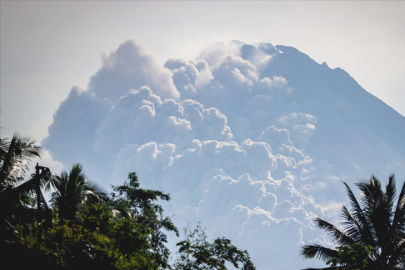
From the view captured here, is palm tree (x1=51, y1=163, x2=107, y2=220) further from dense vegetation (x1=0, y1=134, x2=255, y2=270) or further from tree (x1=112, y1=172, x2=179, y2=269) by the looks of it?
tree (x1=112, y1=172, x2=179, y2=269)

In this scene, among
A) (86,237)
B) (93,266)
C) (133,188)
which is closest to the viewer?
(93,266)

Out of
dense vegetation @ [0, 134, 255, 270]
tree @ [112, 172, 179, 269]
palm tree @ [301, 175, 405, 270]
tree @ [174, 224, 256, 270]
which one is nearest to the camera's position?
dense vegetation @ [0, 134, 255, 270]

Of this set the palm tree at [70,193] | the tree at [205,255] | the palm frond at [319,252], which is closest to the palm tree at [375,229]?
the palm frond at [319,252]

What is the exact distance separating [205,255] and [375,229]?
7637 mm

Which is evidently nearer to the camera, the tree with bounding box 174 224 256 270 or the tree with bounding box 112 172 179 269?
the tree with bounding box 174 224 256 270

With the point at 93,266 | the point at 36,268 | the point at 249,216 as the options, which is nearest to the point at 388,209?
the point at 93,266

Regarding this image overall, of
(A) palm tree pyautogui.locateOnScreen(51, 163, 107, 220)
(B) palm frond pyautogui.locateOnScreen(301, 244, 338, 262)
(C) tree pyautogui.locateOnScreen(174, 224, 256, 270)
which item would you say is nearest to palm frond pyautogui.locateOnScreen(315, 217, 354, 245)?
(B) palm frond pyautogui.locateOnScreen(301, 244, 338, 262)

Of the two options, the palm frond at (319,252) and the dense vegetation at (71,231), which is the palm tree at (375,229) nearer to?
the palm frond at (319,252)

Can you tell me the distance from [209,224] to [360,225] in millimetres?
146342

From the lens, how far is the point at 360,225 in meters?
15.9

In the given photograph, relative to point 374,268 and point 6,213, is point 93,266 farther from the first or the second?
point 374,268

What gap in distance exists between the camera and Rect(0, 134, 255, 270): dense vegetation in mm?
9534

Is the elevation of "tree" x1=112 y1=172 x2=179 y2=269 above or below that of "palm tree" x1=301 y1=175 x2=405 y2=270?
above

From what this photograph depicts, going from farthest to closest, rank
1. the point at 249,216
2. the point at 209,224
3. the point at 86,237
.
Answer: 1. the point at 209,224
2. the point at 249,216
3. the point at 86,237
